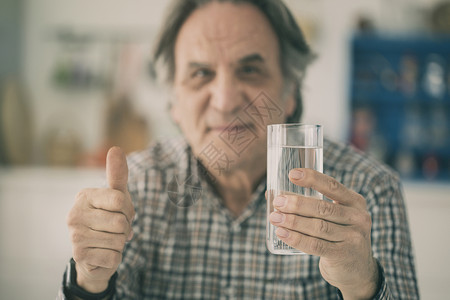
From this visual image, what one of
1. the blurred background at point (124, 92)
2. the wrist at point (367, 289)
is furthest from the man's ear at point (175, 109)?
the blurred background at point (124, 92)

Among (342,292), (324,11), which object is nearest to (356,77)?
(324,11)

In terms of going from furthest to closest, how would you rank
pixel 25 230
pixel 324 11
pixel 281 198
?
pixel 324 11
pixel 25 230
pixel 281 198

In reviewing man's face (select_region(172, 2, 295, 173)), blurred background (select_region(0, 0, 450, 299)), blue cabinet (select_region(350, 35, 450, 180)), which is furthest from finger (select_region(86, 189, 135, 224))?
blue cabinet (select_region(350, 35, 450, 180))

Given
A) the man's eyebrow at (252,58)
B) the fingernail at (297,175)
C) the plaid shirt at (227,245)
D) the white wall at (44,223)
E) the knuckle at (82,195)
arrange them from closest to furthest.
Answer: the fingernail at (297,175), the knuckle at (82,195), the man's eyebrow at (252,58), the plaid shirt at (227,245), the white wall at (44,223)

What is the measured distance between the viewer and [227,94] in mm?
713

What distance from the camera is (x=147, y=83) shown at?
9.61 feet

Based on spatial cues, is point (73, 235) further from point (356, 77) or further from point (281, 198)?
point (356, 77)

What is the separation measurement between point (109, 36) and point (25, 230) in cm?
143

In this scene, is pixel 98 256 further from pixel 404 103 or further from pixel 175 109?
pixel 404 103

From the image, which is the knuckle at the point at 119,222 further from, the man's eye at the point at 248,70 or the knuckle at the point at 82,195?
the man's eye at the point at 248,70

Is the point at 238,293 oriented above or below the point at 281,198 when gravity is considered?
below

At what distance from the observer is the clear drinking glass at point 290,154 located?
0.52 metres

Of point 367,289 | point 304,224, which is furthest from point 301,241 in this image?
point 367,289

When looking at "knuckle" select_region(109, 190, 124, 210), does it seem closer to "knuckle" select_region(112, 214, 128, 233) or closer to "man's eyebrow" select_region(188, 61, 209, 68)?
"knuckle" select_region(112, 214, 128, 233)
